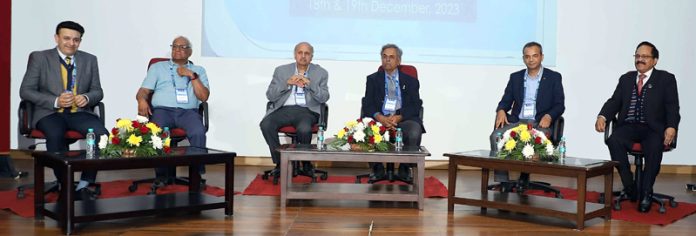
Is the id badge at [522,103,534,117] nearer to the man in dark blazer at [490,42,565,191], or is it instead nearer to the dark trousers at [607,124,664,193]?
the man in dark blazer at [490,42,565,191]

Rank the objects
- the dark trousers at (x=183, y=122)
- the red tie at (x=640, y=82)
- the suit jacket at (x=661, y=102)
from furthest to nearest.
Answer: the dark trousers at (x=183, y=122) < the red tie at (x=640, y=82) < the suit jacket at (x=661, y=102)

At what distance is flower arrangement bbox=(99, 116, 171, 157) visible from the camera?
164 inches

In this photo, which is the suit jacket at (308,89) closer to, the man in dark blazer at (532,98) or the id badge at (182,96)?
the id badge at (182,96)

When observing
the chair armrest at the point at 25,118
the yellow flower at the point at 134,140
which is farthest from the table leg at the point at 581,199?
the chair armrest at the point at 25,118

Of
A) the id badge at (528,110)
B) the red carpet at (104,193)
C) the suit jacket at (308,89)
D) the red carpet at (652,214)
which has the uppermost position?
the suit jacket at (308,89)

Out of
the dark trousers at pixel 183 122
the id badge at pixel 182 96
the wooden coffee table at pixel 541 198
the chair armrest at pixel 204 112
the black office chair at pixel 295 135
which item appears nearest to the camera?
the wooden coffee table at pixel 541 198

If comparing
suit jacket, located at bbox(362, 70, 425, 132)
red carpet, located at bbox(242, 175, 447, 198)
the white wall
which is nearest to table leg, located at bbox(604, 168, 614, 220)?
red carpet, located at bbox(242, 175, 447, 198)

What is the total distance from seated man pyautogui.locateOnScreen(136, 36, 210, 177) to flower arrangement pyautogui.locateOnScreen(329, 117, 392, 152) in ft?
4.07

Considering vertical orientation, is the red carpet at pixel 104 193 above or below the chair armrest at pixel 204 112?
below

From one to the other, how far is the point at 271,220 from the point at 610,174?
6.81 ft

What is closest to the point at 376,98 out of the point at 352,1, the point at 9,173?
the point at 352,1

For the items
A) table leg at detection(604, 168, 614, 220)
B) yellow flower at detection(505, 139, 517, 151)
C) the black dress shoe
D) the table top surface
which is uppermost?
yellow flower at detection(505, 139, 517, 151)

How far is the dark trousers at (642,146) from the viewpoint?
16.6 ft

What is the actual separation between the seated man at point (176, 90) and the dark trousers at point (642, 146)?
303 centimetres
